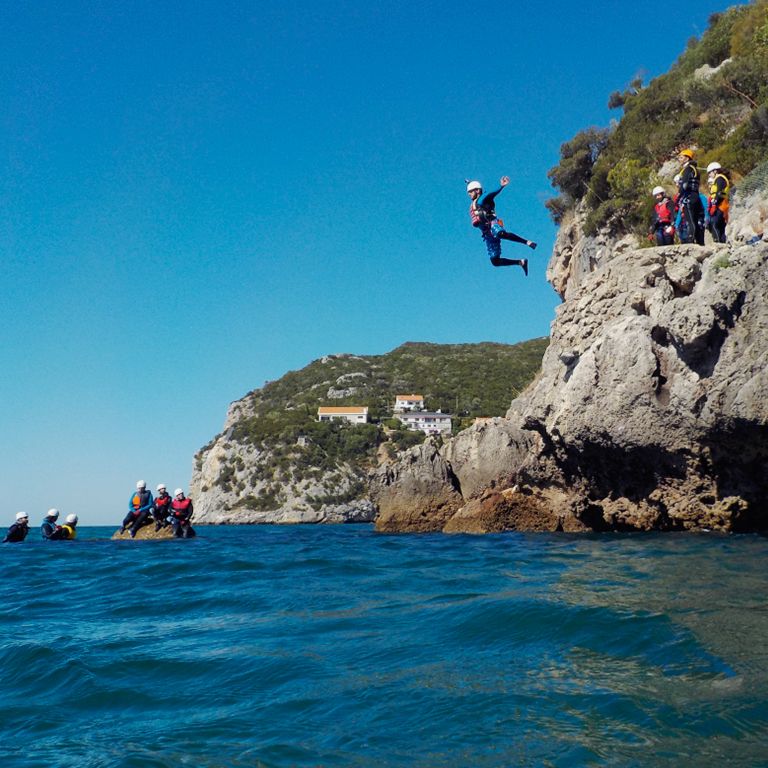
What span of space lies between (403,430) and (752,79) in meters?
70.6

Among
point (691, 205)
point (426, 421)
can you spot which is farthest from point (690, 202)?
point (426, 421)

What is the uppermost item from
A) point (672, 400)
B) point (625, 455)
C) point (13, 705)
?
point (672, 400)

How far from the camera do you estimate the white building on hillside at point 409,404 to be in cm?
10325

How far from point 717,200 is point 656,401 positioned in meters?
4.48

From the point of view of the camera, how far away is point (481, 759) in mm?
3568

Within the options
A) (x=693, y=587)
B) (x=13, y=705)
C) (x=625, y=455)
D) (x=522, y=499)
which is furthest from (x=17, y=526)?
(x=693, y=587)

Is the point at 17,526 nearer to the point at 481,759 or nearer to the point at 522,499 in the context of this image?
the point at 522,499

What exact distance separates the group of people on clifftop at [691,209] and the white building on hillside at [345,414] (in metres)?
81.6

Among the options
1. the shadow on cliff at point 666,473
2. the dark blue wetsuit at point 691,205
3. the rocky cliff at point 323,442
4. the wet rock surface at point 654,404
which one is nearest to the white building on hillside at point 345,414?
the rocky cliff at point 323,442

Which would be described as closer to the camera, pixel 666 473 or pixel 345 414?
pixel 666 473

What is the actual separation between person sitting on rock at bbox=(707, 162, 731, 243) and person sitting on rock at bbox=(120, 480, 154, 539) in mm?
16912

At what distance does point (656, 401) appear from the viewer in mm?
14742

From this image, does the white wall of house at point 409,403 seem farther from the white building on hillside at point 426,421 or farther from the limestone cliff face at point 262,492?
the limestone cliff face at point 262,492

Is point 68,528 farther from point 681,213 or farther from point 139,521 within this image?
point 681,213
